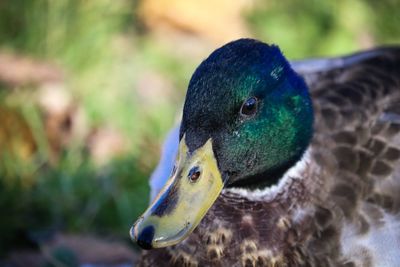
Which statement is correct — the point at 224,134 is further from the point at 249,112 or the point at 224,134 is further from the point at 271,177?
the point at 271,177

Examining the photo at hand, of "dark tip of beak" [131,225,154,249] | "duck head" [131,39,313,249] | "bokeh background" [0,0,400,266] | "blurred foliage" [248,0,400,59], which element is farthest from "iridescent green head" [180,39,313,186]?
"blurred foliage" [248,0,400,59]

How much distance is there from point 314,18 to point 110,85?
4.92 ft

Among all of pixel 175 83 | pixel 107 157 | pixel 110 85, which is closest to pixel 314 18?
pixel 175 83

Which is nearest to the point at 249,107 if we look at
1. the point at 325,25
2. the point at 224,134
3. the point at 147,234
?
the point at 224,134

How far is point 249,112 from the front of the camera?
7.82ft

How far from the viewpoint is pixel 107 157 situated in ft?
13.5

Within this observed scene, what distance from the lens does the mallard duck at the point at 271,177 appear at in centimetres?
230

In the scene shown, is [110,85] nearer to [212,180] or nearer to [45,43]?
[45,43]

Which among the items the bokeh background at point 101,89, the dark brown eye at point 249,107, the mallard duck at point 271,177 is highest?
the dark brown eye at point 249,107

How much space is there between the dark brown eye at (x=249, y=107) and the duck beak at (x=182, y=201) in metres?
0.14

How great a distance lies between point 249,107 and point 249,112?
1cm

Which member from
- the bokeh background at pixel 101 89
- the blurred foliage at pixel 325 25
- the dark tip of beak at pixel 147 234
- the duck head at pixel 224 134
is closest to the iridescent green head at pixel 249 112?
the duck head at pixel 224 134

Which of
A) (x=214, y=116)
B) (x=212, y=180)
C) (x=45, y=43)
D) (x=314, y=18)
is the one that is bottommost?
(x=314, y=18)

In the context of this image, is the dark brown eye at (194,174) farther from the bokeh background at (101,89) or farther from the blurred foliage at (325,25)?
the blurred foliage at (325,25)
